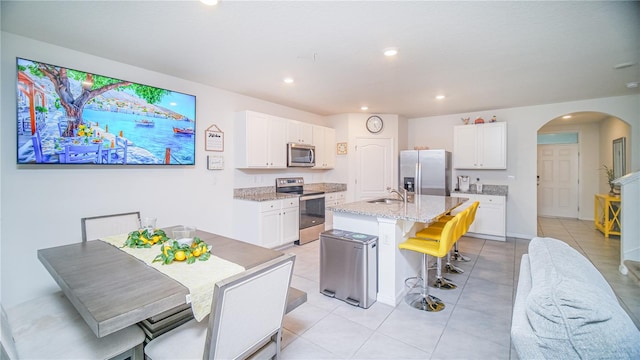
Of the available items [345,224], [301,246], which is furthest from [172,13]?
[301,246]

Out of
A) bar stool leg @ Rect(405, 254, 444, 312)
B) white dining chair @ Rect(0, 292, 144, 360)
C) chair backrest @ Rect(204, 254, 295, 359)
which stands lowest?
bar stool leg @ Rect(405, 254, 444, 312)

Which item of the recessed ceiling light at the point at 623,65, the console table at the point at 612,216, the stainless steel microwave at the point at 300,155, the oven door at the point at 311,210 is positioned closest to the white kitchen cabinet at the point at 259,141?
the stainless steel microwave at the point at 300,155

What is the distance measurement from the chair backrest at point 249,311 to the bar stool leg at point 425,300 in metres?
1.73

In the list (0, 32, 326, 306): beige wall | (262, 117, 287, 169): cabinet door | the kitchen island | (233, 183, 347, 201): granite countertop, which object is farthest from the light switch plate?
the kitchen island

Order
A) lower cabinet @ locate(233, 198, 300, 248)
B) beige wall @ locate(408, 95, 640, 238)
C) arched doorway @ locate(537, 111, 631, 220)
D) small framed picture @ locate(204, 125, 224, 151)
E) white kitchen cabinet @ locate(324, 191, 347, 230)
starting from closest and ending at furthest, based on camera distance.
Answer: small framed picture @ locate(204, 125, 224, 151) < lower cabinet @ locate(233, 198, 300, 248) < beige wall @ locate(408, 95, 640, 238) < white kitchen cabinet @ locate(324, 191, 347, 230) < arched doorway @ locate(537, 111, 631, 220)

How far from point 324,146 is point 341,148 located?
44cm

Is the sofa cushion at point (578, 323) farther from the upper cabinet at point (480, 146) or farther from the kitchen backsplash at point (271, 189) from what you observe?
the upper cabinet at point (480, 146)

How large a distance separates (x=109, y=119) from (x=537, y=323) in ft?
11.9

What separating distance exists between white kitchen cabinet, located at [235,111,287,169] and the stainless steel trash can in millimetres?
1959

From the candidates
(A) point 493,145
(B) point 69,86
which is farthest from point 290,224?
(A) point 493,145

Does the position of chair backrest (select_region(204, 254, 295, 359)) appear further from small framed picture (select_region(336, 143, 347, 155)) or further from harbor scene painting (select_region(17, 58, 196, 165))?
small framed picture (select_region(336, 143, 347, 155))

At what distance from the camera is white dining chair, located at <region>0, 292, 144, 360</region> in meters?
1.33

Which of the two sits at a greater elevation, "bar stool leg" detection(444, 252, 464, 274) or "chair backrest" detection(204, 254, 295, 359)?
"chair backrest" detection(204, 254, 295, 359)

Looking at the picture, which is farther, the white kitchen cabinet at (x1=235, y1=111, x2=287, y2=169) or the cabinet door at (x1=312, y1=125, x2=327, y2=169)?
the cabinet door at (x1=312, y1=125, x2=327, y2=169)
